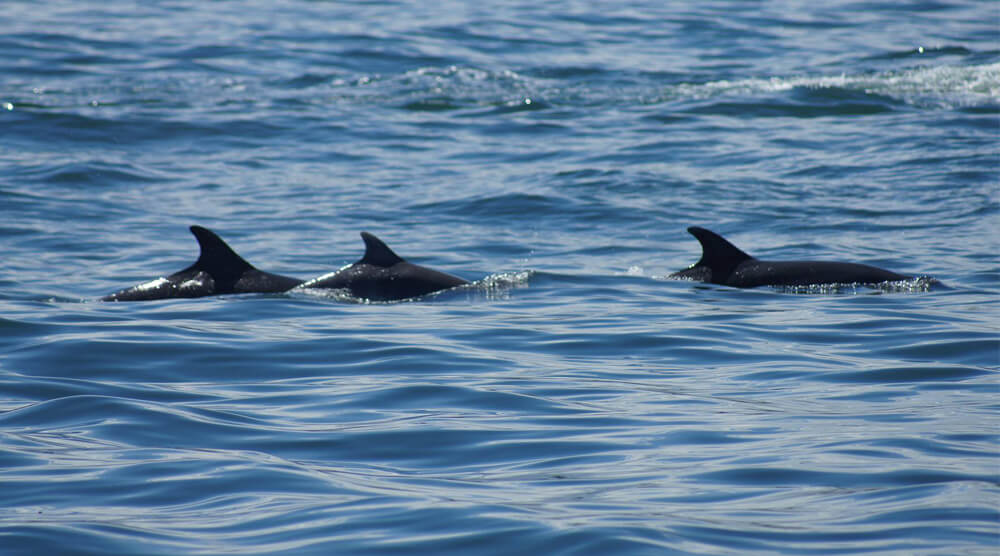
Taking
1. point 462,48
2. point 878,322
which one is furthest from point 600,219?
point 462,48

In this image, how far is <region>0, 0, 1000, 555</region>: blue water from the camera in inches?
200

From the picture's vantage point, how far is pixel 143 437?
619cm

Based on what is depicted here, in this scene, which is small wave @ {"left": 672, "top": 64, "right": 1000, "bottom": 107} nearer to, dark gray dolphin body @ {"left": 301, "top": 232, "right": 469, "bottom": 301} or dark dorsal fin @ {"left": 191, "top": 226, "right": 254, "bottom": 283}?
dark gray dolphin body @ {"left": 301, "top": 232, "right": 469, "bottom": 301}

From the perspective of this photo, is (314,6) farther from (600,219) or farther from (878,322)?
(878,322)

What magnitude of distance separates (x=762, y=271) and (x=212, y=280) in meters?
4.73

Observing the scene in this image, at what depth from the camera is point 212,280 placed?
1105 cm

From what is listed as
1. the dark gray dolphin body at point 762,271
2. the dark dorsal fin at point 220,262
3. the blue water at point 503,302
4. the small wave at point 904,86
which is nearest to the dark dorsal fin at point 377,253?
the blue water at point 503,302

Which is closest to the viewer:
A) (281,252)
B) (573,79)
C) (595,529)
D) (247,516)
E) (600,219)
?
(595,529)

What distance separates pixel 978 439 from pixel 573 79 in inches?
755

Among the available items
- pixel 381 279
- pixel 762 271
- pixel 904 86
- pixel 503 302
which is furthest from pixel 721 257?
pixel 904 86

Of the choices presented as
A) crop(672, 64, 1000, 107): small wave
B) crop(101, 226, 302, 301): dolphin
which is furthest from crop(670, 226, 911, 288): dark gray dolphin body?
crop(672, 64, 1000, 107): small wave

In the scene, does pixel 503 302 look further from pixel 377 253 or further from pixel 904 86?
pixel 904 86

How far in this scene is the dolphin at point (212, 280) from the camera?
10.9 m

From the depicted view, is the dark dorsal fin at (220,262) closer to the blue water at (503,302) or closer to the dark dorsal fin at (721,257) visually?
the blue water at (503,302)
